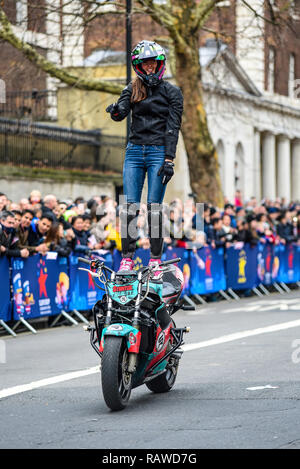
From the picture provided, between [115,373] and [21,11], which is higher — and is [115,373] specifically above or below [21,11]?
below

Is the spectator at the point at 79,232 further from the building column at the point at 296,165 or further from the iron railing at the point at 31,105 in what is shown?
the building column at the point at 296,165

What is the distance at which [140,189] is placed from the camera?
9.22m

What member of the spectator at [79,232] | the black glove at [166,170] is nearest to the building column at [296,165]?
the spectator at [79,232]

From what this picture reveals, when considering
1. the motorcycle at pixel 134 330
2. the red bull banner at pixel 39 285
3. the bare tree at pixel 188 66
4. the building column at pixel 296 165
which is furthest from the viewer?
the building column at pixel 296 165

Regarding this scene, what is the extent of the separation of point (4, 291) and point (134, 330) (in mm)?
6972

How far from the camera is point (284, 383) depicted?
9297 mm

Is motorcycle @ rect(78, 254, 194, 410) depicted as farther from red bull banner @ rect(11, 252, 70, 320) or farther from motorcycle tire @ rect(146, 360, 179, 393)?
red bull banner @ rect(11, 252, 70, 320)

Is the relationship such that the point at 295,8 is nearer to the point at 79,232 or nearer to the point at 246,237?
the point at 246,237

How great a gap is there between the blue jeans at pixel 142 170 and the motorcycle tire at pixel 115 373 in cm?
150

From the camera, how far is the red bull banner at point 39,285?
1529 cm

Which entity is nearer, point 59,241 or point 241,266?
point 59,241

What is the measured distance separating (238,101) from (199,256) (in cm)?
2639

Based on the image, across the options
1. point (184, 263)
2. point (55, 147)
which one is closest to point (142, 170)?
point (184, 263)

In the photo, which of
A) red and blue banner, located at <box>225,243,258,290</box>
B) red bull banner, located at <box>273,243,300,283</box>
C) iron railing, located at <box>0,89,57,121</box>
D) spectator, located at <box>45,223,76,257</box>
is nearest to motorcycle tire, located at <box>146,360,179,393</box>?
spectator, located at <box>45,223,76,257</box>
